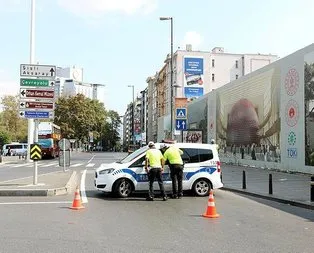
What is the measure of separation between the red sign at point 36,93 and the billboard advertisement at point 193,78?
59532mm

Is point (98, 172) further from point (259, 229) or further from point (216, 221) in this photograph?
point (259, 229)

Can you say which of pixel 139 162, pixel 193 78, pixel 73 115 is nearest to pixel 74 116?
pixel 73 115

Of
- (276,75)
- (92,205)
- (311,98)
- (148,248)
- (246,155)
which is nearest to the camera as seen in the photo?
(148,248)

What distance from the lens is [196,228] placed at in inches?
370

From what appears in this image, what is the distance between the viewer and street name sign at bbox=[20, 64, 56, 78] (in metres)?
16.8

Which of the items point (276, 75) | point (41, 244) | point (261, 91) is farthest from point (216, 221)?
point (261, 91)

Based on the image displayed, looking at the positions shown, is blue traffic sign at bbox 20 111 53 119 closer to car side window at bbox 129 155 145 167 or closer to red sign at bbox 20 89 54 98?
red sign at bbox 20 89 54 98

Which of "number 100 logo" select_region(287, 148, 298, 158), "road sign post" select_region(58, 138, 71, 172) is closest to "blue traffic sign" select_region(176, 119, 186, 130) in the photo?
"number 100 logo" select_region(287, 148, 298, 158)

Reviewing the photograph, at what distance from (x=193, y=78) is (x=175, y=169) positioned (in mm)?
67903

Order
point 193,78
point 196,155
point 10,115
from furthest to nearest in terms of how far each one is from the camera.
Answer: point 10,115 → point 193,78 → point 196,155

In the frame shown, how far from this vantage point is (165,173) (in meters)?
15.4

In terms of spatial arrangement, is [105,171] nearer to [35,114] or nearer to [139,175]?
[139,175]

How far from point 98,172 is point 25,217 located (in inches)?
176

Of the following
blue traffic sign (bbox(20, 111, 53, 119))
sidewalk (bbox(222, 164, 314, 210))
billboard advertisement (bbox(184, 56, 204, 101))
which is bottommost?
sidewalk (bbox(222, 164, 314, 210))
